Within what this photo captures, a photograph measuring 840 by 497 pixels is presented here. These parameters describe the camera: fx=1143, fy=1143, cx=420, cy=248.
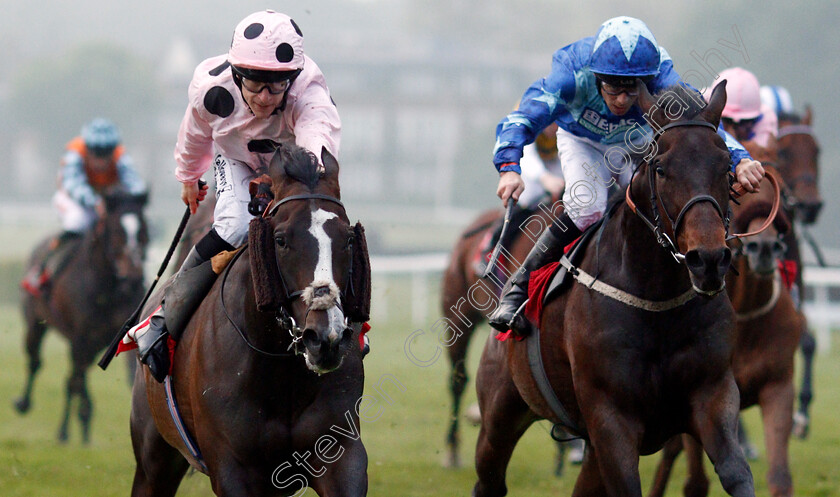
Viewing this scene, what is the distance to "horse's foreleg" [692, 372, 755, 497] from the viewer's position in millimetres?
3977

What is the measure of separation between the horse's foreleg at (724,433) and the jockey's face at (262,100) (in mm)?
1971

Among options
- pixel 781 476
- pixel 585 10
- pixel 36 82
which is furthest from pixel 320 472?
pixel 36 82

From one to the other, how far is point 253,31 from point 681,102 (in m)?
1.64

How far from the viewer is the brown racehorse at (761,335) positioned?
19.5ft

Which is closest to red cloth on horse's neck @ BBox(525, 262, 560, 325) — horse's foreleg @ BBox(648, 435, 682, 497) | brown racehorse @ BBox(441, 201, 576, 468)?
horse's foreleg @ BBox(648, 435, 682, 497)

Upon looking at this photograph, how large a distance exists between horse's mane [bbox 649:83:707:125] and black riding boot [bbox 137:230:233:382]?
1.80 m

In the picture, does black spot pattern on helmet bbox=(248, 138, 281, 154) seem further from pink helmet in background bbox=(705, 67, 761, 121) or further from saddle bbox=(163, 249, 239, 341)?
pink helmet in background bbox=(705, 67, 761, 121)

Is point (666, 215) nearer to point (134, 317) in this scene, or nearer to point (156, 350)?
point (156, 350)

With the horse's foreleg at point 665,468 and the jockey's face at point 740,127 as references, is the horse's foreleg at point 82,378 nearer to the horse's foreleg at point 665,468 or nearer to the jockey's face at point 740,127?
the horse's foreleg at point 665,468

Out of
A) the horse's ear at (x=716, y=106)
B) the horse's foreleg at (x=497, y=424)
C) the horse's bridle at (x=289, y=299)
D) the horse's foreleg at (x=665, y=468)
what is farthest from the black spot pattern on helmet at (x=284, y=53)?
the horse's foreleg at (x=665, y=468)

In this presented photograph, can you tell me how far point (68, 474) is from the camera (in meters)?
7.56

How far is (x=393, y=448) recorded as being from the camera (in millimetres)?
9234

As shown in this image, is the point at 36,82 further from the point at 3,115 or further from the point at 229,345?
the point at 229,345

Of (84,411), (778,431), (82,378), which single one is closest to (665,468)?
(778,431)
